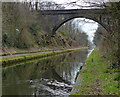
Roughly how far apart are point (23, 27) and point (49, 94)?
3130 cm

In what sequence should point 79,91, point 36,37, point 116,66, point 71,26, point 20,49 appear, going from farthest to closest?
point 71,26, point 36,37, point 20,49, point 116,66, point 79,91

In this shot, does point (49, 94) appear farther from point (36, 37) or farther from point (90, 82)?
point (36, 37)

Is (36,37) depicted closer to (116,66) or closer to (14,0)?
(14,0)

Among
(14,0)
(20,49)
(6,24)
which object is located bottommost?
(20,49)

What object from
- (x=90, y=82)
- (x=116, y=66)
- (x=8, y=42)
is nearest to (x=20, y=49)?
(x=8, y=42)

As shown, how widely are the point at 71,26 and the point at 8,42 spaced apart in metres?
72.9

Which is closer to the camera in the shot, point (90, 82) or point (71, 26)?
point (90, 82)

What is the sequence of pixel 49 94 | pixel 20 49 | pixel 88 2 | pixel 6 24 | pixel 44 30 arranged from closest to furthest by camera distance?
pixel 88 2
pixel 49 94
pixel 6 24
pixel 20 49
pixel 44 30

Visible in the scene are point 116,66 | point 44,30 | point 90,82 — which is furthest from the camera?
point 44,30

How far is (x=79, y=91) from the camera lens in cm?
1040

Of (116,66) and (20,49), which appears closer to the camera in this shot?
(116,66)

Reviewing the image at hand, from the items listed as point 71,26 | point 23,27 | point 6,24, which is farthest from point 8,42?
point 71,26

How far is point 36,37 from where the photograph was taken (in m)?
54.1

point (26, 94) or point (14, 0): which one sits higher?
point (14, 0)
